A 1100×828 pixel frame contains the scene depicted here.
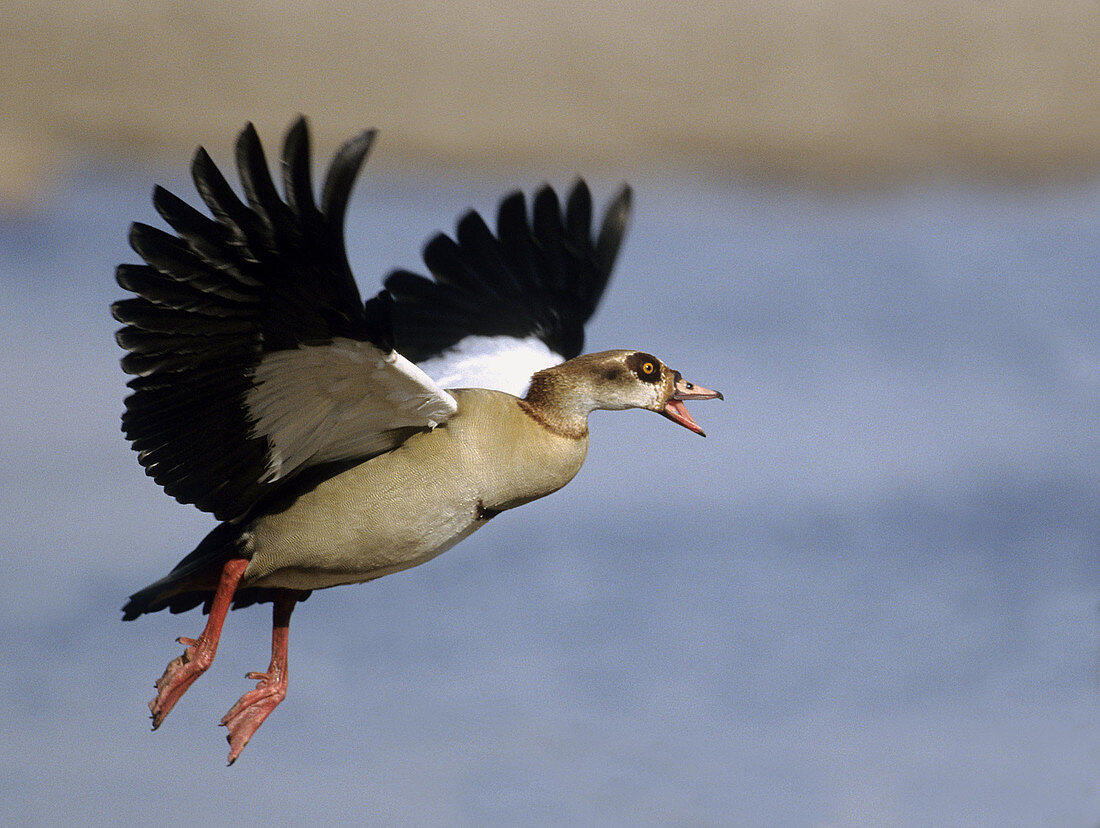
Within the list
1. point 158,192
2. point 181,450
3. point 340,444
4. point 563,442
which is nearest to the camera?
point 158,192

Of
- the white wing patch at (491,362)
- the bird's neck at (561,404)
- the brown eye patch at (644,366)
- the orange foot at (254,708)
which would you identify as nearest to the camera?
the orange foot at (254,708)

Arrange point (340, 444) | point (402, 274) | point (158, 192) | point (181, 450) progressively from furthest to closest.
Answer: point (402, 274), point (340, 444), point (181, 450), point (158, 192)

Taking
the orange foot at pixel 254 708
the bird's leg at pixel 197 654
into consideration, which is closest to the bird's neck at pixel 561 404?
the bird's leg at pixel 197 654

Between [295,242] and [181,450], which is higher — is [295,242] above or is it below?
above

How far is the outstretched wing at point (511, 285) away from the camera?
6270 mm

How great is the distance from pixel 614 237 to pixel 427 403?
2028 mm

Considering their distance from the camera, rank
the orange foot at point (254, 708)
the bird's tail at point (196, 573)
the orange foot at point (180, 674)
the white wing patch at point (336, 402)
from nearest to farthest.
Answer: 1. the white wing patch at point (336, 402)
2. the orange foot at point (180, 674)
3. the bird's tail at point (196, 573)
4. the orange foot at point (254, 708)

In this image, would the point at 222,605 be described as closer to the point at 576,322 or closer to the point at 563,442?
the point at 563,442

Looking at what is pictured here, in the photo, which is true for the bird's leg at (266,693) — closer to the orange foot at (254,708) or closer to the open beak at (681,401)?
the orange foot at (254,708)

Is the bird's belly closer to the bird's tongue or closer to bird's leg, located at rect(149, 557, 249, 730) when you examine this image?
bird's leg, located at rect(149, 557, 249, 730)

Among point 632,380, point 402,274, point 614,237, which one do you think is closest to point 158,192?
point 632,380

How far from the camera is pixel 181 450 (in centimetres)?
439

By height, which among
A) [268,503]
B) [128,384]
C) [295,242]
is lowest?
[268,503]

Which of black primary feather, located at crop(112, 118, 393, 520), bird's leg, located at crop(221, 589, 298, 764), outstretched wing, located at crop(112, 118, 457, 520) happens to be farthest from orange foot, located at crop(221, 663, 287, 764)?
black primary feather, located at crop(112, 118, 393, 520)
